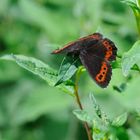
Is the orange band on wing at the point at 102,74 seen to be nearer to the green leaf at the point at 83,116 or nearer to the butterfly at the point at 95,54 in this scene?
the butterfly at the point at 95,54

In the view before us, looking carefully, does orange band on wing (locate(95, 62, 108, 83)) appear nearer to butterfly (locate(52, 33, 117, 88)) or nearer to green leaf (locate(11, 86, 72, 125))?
butterfly (locate(52, 33, 117, 88))

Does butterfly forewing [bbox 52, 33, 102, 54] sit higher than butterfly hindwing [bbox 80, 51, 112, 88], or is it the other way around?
butterfly forewing [bbox 52, 33, 102, 54]

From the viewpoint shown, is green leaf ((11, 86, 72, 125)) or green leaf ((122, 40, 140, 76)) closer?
green leaf ((122, 40, 140, 76))

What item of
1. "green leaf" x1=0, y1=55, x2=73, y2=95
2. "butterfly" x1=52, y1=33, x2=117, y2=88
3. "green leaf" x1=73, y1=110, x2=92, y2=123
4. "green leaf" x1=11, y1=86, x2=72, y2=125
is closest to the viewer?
"green leaf" x1=73, y1=110, x2=92, y2=123

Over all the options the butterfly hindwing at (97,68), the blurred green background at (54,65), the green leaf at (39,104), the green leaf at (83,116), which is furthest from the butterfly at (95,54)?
the green leaf at (39,104)

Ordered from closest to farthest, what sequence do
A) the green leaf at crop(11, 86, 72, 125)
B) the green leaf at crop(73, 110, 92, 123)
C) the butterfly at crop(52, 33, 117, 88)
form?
the green leaf at crop(73, 110, 92, 123) < the butterfly at crop(52, 33, 117, 88) < the green leaf at crop(11, 86, 72, 125)

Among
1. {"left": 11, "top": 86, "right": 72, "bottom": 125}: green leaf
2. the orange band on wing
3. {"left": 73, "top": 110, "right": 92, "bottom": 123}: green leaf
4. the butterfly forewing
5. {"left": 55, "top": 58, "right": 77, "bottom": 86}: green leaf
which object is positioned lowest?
{"left": 11, "top": 86, "right": 72, "bottom": 125}: green leaf

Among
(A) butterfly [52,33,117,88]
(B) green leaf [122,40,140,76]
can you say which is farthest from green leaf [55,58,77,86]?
(B) green leaf [122,40,140,76]
